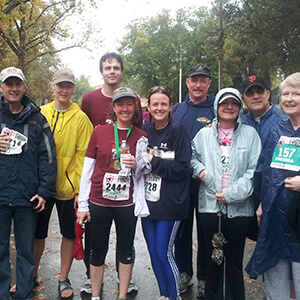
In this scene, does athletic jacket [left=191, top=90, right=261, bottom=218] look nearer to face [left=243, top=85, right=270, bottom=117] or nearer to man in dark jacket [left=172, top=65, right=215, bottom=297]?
face [left=243, top=85, right=270, bottom=117]

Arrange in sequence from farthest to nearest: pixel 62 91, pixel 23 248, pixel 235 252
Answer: pixel 62 91 < pixel 23 248 < pixel 235 252

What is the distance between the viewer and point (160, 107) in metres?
3.29

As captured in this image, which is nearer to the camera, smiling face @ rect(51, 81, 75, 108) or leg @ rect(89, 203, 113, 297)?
leg @ rect(89, 203, 113, 297)

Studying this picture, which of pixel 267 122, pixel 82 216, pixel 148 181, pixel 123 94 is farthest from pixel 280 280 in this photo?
pixel 123 94

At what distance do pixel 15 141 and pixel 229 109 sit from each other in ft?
7.09

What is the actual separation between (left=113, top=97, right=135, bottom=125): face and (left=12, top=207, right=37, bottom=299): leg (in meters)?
1.32

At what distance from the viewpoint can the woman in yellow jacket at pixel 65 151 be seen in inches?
139

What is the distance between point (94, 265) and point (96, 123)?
5.46ft

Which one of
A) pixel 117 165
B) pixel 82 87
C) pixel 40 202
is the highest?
pixel 82 87

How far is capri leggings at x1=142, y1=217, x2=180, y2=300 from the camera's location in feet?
10.5

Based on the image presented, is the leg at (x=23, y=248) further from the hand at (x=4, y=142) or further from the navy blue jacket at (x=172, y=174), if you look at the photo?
the navy blue jacket at (x=172, y=174)

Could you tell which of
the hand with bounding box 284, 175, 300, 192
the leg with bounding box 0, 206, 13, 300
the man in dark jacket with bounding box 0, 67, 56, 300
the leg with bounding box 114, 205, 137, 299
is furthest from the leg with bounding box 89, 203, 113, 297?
the hand with bounding box 284, 175, 300, 192

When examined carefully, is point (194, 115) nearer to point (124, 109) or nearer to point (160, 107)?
point (160, 107)

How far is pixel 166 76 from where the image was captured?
41.4m
